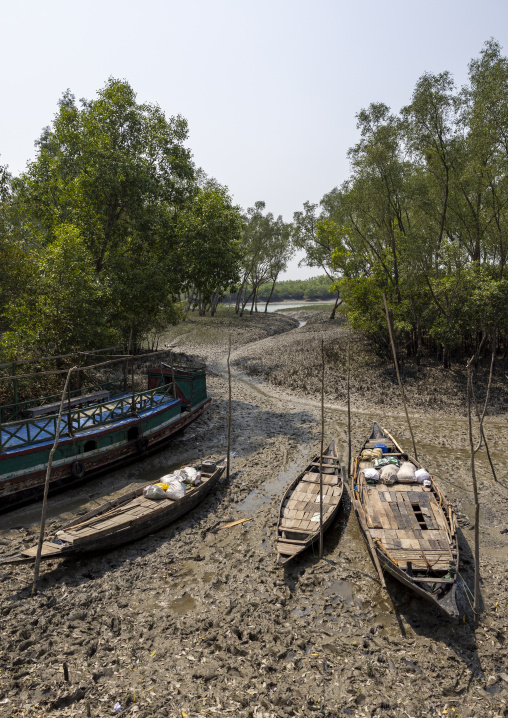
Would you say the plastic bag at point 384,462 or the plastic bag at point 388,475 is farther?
the plastic bag at point 384,462

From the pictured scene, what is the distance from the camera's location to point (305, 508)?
44.2 ft

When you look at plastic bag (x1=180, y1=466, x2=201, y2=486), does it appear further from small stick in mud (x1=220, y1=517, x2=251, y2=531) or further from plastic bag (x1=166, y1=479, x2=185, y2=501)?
small stick in mud (x1=220, y1=517, x2=251, y2=531)

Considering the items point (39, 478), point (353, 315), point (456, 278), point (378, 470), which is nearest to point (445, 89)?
point (456, 278)

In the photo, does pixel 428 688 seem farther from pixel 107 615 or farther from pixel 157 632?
pixel 107 615

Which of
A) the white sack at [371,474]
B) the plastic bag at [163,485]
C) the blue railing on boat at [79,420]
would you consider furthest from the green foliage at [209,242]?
the white sack at [371,474]

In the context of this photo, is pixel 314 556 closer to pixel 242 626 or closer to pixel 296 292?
pixel 242 626

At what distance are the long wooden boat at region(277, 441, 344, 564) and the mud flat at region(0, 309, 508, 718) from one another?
0.67 metres

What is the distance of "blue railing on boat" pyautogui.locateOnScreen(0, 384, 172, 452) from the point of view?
50.4 ft

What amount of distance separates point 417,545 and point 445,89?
25.0 meters

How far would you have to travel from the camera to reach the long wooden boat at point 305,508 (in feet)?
37.8

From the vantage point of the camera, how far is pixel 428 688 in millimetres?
8000

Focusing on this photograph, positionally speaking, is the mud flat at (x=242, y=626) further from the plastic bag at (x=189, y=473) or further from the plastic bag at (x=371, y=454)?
the plastic bag at (x=371, y=454)

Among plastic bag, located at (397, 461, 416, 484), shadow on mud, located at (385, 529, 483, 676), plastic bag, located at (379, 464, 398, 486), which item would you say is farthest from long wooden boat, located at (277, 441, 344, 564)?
shadow on mud, located at (385, 529, 483, 676)

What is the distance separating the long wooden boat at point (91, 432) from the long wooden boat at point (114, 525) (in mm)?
3288
